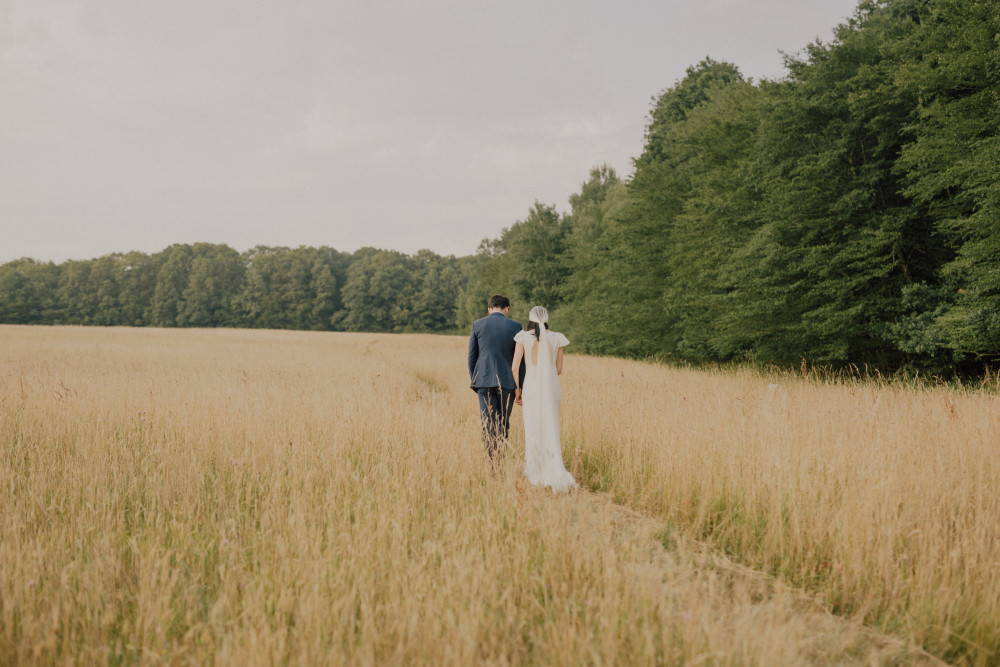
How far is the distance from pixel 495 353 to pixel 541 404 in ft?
3.16

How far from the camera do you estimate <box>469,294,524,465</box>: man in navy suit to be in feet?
21.3

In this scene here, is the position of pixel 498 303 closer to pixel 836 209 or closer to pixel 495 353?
pixel 495 353

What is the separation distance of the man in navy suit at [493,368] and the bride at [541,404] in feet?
1.11

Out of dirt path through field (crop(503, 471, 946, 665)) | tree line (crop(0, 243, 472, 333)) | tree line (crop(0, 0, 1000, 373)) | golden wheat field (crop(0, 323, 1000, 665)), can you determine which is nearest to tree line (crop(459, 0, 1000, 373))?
tree line (crop(0, 0, 1000, 373))

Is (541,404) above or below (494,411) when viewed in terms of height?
above

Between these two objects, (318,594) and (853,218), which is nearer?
(318,594)

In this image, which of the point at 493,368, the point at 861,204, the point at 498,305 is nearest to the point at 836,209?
the point at 861,204

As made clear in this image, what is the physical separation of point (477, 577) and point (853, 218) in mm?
15612

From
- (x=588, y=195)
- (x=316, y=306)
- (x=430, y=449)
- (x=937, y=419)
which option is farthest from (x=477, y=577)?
(x=316, y=306)

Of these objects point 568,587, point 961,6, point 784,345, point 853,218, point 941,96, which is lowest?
point 568,587

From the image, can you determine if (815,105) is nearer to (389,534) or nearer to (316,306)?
(389,534)

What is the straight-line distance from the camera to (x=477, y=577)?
2.99m

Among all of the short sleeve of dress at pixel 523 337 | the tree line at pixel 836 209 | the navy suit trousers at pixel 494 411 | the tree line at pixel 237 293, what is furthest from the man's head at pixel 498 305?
the tree line at pixel 237 293

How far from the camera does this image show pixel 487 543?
358cm
